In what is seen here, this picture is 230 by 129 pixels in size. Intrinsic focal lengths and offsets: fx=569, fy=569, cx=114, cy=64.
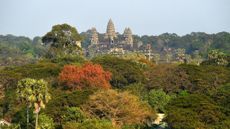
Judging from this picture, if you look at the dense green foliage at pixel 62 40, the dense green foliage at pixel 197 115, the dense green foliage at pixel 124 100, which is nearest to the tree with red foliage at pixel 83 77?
the dense green foliage at pixel 124 100

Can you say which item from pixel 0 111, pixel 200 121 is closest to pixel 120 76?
pixel 0 111

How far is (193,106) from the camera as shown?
51188mm

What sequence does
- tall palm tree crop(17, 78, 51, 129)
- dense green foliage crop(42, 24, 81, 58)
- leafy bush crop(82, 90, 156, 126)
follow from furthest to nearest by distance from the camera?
dense green foliage crop(42, 24, 81, 58)
leafy bush crop(82, 90, 156, 126)
tall palm tree crop(17, 78, 51, 129)

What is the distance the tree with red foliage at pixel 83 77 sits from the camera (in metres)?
67.5

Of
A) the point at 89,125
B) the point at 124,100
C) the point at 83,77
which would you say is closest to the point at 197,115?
the point at 124,100

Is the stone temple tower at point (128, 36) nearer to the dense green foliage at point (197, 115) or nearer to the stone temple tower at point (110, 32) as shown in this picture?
the stone temple tower at point (110, 32)

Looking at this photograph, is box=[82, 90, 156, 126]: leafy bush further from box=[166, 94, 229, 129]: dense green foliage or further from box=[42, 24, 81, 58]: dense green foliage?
box=[42, 24, 81, 58]: dense green foliage

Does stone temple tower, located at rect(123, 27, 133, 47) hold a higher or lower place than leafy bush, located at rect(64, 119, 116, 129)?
higher

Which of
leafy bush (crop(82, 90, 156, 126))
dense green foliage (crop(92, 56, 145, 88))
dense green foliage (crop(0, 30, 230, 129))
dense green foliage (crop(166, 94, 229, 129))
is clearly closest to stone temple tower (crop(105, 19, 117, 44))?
dense green foliage (crop(92, 56, 145, 88))

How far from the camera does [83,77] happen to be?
68.3m

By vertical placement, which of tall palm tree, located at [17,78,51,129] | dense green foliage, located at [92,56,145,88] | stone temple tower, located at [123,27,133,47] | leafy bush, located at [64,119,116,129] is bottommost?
leafy bush, located at [64,119,116,129]

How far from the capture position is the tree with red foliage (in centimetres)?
6750

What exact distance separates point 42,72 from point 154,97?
17.1m

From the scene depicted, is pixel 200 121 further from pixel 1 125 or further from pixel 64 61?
pixel 64 61
